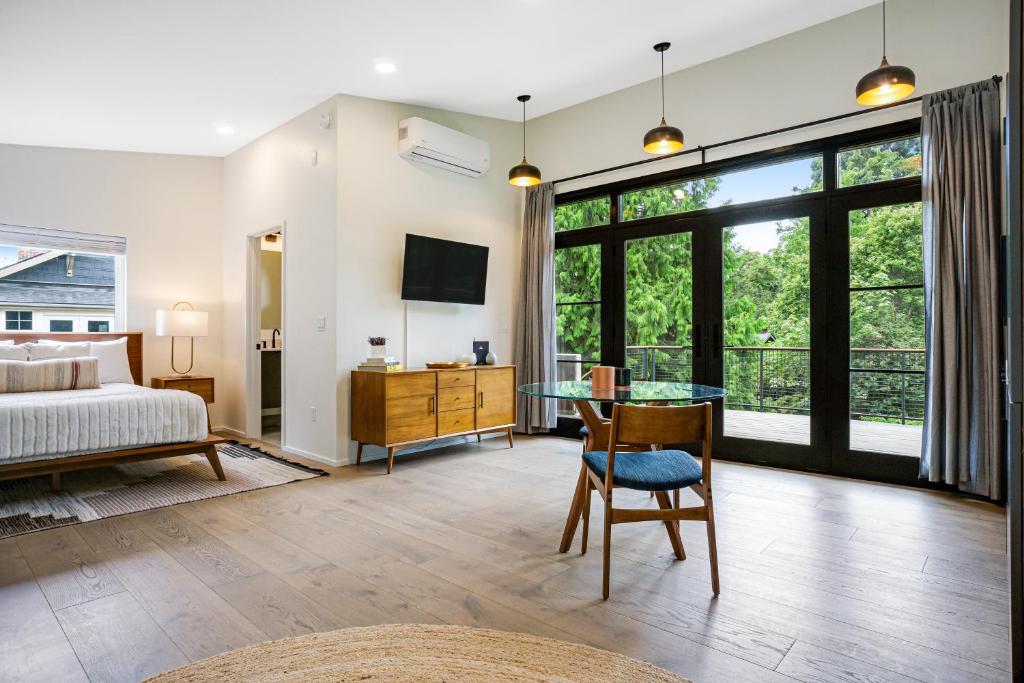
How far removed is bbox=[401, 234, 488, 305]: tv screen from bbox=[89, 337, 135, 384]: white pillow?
2691mm

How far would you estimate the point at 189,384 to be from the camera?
17.8 ft

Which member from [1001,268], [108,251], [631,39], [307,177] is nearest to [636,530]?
[1001,268]

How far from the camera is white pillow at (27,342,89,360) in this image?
183 inches

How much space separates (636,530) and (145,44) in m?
4.18

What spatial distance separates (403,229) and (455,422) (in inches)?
67.3

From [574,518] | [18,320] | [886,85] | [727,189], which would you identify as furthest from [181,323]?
[886,85]

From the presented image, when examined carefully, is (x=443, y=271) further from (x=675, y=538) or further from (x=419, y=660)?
(x=419, y=660)

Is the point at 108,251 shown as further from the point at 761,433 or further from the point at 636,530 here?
the point at 761,433

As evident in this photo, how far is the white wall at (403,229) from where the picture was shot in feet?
14.7

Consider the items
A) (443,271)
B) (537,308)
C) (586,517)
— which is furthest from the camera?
(537,308)

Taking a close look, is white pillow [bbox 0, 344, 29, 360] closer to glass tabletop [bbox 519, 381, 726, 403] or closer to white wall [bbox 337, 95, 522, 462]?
white wall [bbox 337, 95, 522, 462]

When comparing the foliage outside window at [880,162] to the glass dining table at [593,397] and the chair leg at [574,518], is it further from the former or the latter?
the chair leg at [574,518]

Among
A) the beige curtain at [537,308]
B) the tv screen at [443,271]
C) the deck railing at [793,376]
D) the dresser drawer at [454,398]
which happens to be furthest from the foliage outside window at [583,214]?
the dresser drawer at [454,398]

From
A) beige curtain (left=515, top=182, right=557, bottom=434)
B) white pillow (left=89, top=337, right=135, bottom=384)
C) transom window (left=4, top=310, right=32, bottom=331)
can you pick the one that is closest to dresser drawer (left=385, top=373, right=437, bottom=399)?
beige curtain (left=515, top=182, right=557, bottom=434)
